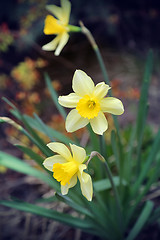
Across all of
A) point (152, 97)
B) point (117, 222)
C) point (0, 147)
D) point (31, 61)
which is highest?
point (31, 61)

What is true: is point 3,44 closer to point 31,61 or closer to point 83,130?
point 31,61

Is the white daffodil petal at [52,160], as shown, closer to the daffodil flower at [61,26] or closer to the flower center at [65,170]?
the flower center at [65,170]

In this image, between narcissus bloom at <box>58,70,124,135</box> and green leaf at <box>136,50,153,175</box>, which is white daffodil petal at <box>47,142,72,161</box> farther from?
green leaf at <box>136,50,153,175</box>

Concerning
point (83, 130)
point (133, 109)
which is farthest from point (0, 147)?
point (133, 109)

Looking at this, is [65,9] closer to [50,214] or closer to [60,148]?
[60,148]

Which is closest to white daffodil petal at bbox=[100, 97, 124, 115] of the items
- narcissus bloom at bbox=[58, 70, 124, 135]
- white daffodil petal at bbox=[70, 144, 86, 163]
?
narcissus bloom at bbox=[58, 70, 124, 135]

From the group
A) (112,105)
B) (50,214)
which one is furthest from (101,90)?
(50,214)
